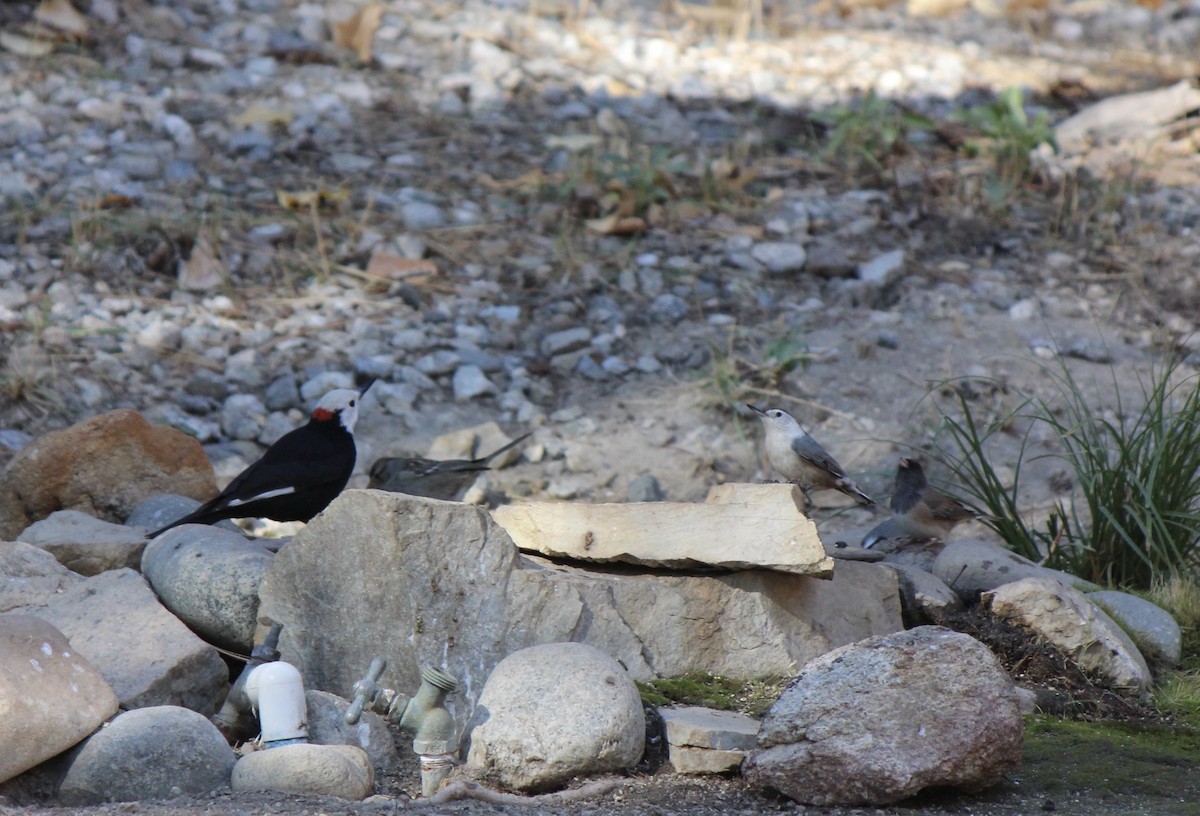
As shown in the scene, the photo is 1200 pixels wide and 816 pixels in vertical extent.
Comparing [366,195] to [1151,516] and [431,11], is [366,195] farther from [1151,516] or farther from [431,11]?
[1151,516]

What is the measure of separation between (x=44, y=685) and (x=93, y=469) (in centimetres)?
190

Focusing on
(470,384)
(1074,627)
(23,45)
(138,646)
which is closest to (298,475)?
(138,646)

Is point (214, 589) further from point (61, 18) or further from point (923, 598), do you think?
point (61, 18)

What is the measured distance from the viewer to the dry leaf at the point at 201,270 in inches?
291

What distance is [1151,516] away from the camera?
16.5 ft

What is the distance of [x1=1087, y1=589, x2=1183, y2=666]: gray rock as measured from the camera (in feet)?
15.2

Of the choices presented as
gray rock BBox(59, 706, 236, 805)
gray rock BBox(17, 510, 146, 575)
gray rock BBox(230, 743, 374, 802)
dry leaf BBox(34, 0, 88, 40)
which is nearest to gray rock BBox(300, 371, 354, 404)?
gray rock BBox(17, 510, 146, 575)

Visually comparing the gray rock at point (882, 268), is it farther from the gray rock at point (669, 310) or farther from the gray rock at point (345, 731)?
the gray rock at point (345, 731)

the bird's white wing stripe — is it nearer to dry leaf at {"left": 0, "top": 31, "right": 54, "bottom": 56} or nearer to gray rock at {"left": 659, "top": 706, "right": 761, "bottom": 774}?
gray rock at {"left": 659, "top": 706, "right": 761, "bottom": 774}

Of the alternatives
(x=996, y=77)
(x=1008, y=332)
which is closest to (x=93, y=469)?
(x=1008, y=332)

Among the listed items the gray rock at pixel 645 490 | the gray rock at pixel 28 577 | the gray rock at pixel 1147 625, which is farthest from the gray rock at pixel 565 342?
the gray rock at pixel 28 577

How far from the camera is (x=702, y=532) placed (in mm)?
4164

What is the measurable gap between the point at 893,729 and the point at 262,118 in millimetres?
6800

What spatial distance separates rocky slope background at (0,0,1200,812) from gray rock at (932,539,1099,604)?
106 centimetres
